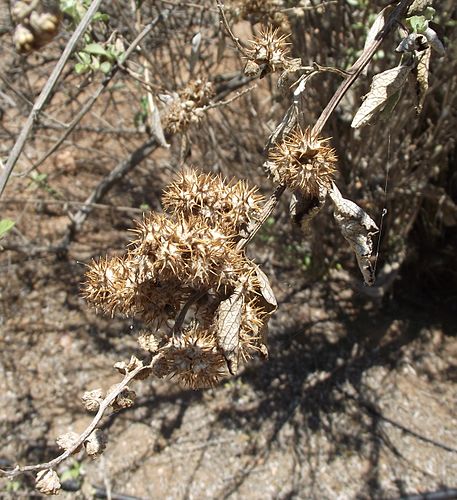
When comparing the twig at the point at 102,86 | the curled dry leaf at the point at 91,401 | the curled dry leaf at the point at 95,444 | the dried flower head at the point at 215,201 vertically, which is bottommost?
the curled dry leaf at the point at 95,444

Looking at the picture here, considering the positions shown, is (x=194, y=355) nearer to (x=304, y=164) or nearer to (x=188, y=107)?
(x=304, y=164)

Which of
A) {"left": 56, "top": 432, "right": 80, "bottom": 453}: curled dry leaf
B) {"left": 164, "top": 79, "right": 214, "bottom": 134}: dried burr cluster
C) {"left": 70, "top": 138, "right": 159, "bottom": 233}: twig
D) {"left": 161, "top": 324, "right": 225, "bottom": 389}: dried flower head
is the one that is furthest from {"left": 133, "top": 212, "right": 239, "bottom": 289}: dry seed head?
{"left": 70, "top": 138, "right": 159, "bottom": 233}: twig

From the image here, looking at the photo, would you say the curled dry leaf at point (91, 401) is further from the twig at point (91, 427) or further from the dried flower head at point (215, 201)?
the dried flower head at point (215, 201)

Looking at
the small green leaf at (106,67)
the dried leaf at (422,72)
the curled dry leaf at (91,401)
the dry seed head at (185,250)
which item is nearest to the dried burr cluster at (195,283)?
the dry seed head at (185,250)

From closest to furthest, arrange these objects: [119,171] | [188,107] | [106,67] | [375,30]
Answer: [375,30], [188,107], [106,67], [119,171]

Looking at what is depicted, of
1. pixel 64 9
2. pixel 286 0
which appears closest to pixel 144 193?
pixel 286 0

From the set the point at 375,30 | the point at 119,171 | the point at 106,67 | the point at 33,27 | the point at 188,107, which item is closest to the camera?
the point at 33,27

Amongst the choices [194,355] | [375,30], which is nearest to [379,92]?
[375,30]
